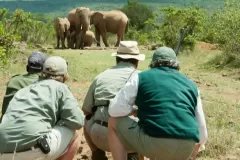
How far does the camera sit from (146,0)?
168 m

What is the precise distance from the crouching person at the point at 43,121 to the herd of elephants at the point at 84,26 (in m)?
18.2

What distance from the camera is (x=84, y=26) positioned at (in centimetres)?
2330

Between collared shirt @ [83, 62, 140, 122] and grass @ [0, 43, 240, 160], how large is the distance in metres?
1.18

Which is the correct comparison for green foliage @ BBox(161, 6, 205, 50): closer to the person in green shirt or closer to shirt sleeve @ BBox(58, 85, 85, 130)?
the person in green shirt

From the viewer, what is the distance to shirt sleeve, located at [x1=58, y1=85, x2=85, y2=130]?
441cm

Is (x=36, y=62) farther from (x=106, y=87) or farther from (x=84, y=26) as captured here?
(x=84, y=26)

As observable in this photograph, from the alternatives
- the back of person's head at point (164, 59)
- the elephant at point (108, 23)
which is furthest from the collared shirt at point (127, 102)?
the elephant at point (108, 23)

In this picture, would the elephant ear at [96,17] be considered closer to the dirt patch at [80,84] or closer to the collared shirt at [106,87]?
the dirt patch at [80,84]

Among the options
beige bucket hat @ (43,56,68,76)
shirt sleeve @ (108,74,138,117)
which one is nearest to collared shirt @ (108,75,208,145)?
shirt sleeve @ (108,74,138,117)

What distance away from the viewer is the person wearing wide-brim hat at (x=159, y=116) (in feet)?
14.0

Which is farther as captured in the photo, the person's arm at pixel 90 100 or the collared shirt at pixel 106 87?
the person's arm at pixel 90 100

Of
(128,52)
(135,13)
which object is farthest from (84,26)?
(135,13)

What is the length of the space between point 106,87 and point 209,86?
676 cm

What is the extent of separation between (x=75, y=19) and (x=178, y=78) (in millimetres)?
19774
